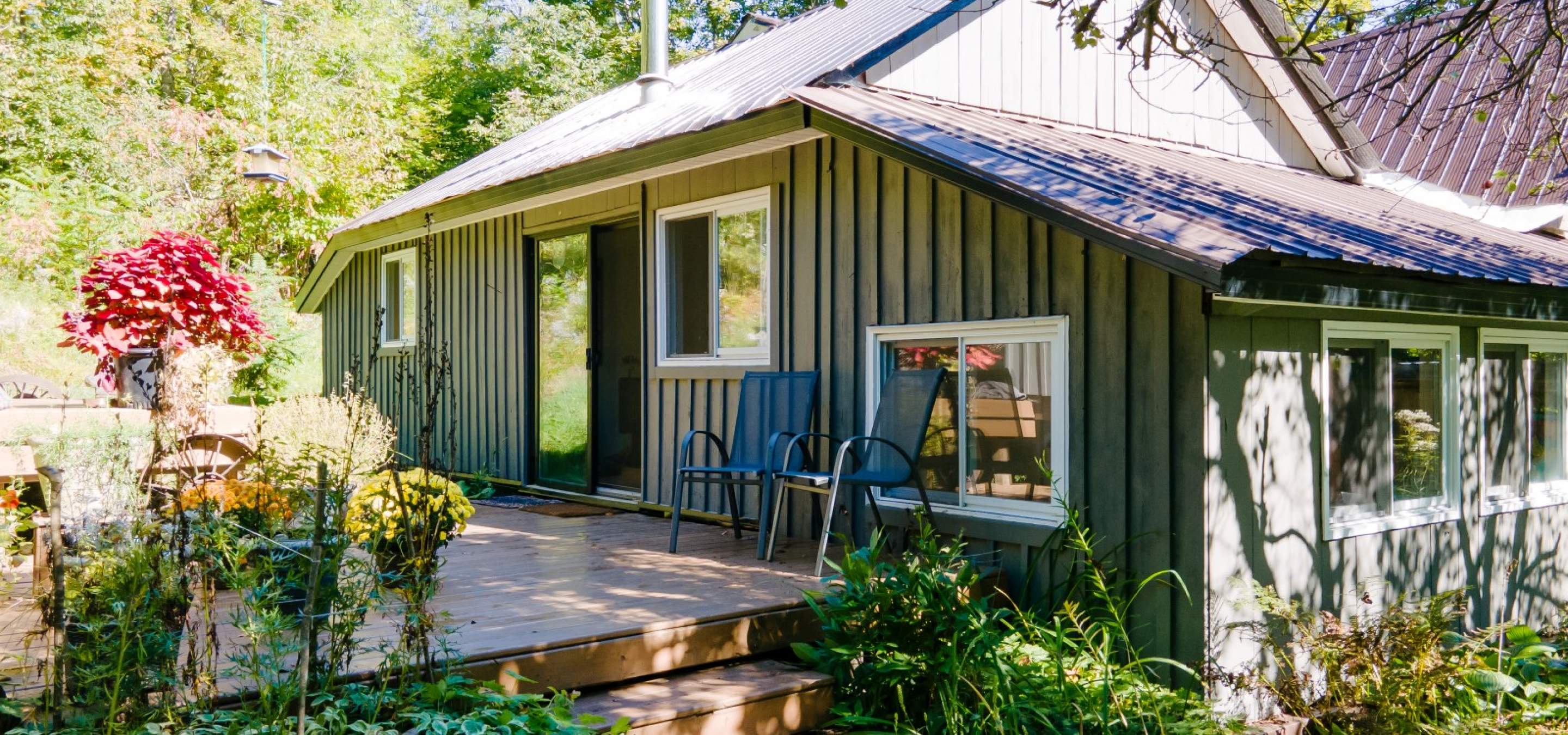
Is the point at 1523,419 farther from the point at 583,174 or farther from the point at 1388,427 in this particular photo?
the point at 583,174

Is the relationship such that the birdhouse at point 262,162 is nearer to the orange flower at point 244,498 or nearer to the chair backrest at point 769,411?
the orange flower at point 244,498

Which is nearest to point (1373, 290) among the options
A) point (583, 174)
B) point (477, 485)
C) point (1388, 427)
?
point (1388, 427)

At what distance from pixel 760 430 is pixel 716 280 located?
1.11 m

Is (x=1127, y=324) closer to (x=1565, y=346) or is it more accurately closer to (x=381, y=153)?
(x=1565, y=346)

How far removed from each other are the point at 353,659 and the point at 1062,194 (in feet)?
9.24

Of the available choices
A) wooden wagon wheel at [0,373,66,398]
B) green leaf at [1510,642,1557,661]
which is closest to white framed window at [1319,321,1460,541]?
green leaf at [1510,642,1557,661]

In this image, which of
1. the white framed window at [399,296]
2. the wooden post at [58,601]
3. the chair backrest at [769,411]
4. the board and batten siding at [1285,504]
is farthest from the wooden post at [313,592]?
the white framed window at [399,296]

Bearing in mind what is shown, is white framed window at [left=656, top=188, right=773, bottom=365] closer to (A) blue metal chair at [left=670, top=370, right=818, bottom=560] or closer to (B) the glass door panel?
(A) blue metal chair at [left=670, top=370, right=818, bottom=560]

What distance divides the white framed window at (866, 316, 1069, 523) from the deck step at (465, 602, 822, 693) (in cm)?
96

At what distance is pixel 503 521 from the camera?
21.4 ft

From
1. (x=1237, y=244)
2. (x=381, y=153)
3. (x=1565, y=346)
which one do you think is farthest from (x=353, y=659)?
(x=381, y=153)

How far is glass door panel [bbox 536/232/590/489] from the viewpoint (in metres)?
7.40

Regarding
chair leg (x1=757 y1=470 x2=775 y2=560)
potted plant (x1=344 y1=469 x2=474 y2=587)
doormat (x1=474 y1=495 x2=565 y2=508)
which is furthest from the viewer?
doormat (x1=474 y1=495 x2=565 y2=508)

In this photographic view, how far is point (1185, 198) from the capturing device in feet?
15.0
